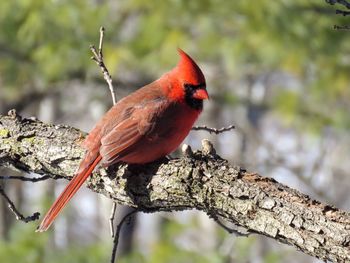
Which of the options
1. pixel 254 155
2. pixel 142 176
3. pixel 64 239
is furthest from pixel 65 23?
pixel 64 239

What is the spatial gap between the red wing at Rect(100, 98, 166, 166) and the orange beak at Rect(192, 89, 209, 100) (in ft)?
0.44

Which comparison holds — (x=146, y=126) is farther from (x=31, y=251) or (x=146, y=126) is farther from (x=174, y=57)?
(x=174, y=57)

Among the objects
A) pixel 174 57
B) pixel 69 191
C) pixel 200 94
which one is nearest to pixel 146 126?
pixel 200 94

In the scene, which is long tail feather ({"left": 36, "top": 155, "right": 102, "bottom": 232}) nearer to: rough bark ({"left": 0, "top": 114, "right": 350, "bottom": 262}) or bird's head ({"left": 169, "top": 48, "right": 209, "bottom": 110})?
rough bark ({"left": 0, "top": 114, "right": 350, "bottom": 262})

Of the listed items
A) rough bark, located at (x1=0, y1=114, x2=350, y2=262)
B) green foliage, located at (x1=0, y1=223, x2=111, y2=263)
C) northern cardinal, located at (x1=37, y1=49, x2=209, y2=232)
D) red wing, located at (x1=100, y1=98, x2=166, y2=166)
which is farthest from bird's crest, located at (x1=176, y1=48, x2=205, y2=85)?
green foliage, located at (x1=0, y1=223, x2=111, y2=263)

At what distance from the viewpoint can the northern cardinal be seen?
7.96 feet

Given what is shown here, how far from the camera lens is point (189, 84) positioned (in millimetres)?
2777

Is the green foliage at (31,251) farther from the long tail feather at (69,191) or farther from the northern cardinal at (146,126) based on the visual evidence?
the long tail feather at (69,191)

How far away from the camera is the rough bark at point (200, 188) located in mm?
1850

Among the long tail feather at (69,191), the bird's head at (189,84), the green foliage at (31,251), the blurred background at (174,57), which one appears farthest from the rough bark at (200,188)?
the green foliage at (31,251)

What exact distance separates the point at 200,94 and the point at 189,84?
0.05 m

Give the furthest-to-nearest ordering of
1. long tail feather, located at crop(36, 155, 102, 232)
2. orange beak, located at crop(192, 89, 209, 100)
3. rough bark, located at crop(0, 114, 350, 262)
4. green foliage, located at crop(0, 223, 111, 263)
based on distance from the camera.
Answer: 1. green foliage, located at crop(0, 223, 111, 263)
2. orange beak, located at crop(192, 89, 209, 100)
3. long tail feather, located at crop(36, 155, 102, 232)
4. rough bark, located at crop(0, 114, 350, 262)

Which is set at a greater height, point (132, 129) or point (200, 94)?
point (200, 94)

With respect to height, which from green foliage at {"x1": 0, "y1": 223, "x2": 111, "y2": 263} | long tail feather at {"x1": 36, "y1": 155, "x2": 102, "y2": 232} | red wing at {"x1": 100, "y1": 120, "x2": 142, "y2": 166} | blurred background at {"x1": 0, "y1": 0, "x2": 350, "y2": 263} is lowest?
long tail feather at {"x1": 36, "y1": 155, "x2": 102, "y2": 232}
